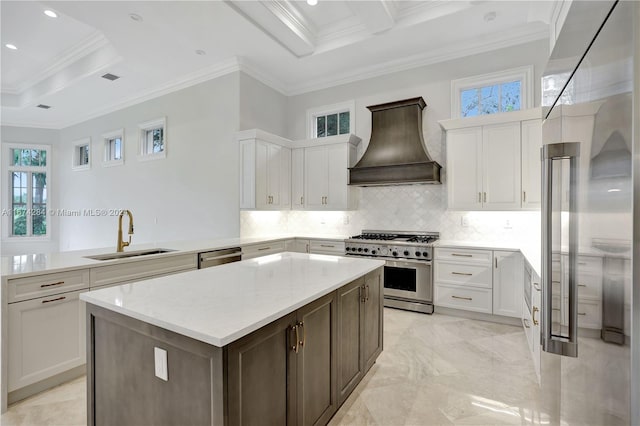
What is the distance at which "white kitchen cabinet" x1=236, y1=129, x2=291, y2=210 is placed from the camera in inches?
182

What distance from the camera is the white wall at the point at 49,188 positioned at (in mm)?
7453

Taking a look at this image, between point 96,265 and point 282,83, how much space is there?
13.9 feet

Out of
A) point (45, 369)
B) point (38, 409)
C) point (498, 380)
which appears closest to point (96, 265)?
point (45, 369)

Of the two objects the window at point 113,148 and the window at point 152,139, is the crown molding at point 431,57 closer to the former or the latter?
the window at point 152,139

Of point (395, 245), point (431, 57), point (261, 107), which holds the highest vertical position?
point (431, 57)

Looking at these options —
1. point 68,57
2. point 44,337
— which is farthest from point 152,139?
point 44,337

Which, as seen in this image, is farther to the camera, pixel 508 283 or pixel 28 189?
pixel 28 189

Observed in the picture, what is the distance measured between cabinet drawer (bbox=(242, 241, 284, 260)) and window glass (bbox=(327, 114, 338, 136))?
2172 mm

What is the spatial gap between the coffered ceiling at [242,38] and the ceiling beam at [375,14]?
2 cm

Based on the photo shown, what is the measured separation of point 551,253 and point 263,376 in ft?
4.04

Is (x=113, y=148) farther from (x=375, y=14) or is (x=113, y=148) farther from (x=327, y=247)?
(x=375, y=14)

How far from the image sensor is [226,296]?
153 centimetres

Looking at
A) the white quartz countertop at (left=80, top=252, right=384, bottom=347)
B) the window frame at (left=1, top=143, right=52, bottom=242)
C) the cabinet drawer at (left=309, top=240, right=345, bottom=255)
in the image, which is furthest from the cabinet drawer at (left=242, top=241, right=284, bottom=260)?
the window frame at (left=1, top=143, right=52, bottom=242)

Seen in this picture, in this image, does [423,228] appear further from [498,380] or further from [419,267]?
[498,380]
